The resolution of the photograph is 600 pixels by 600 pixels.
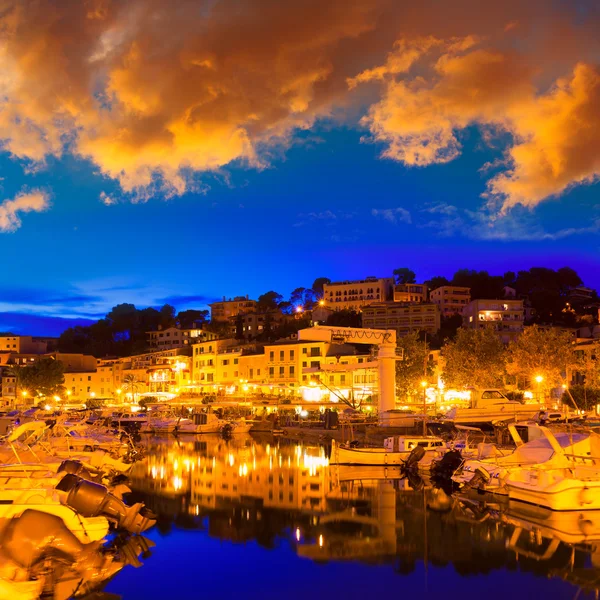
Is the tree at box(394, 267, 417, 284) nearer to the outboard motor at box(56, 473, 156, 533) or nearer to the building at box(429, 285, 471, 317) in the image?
the building at box(429, 285, 471, 317)

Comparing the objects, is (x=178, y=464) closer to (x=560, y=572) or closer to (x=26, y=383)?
(x=560, y=572)

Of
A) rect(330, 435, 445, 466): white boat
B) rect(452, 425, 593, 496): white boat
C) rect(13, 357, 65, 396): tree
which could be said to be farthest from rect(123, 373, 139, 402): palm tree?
rect(452, 425, 593, 496): white boat

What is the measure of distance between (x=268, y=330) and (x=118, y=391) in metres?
29.8

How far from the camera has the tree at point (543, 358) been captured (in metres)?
52.4

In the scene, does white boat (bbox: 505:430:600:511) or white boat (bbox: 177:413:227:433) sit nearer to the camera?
white boat (bbox: 505:430:600:511)

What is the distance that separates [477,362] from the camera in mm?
56156

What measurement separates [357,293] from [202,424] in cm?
6903

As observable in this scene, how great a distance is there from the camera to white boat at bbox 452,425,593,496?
22.8m

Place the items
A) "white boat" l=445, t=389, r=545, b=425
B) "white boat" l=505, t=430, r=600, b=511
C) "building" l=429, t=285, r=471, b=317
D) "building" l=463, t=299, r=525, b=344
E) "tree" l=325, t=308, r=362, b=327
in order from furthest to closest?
"building" l=429, t=285, r=471, b=317 < "tree" l=325, t=308, r=362, b=327 < "building" l=463, t=299, r=525, b=344 < "white boat" l=445, t=389, r=545, b=425 < "white boat" l=505, t=430, r=600, b=511

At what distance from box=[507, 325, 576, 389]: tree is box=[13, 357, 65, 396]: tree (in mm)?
67897

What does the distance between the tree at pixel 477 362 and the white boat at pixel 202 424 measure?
22.7 metres

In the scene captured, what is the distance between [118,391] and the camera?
99625 millimetres

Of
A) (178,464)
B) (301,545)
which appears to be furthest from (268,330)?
(301,545)

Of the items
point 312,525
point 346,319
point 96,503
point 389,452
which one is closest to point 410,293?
point 346,319
